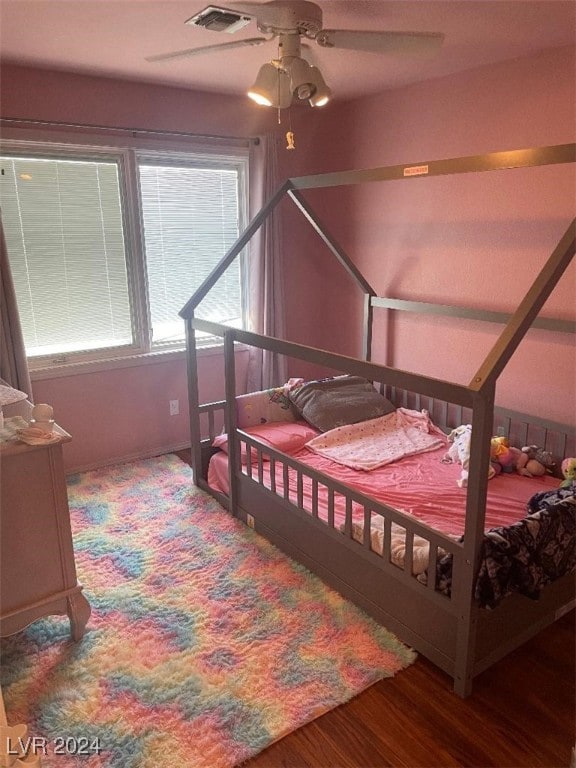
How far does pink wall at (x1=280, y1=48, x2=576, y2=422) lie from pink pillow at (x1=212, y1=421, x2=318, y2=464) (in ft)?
3.10

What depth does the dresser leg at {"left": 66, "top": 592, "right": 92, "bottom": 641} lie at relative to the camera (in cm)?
201

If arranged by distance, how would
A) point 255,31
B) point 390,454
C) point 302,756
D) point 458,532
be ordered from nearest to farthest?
1. point 302,756
2. point 458,532
3. point 255,31
4. point 390,454

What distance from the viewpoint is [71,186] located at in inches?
128

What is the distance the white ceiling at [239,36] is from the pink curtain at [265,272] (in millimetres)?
629

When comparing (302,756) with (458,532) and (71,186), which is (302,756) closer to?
(458,532)

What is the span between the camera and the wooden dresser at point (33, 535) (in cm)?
181

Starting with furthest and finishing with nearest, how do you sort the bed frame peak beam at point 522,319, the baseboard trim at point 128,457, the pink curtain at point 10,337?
the baseboard trim at point 128,457
the pink curtain at point 10,337
the bed frame peak beam at point 522,319

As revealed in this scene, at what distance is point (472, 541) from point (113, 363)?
257 centimetres

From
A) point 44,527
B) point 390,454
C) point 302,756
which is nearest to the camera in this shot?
Result: point 302,756

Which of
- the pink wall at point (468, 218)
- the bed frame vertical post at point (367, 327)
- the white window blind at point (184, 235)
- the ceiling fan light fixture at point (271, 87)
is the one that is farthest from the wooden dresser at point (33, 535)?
the pink wall at point (468, 218)

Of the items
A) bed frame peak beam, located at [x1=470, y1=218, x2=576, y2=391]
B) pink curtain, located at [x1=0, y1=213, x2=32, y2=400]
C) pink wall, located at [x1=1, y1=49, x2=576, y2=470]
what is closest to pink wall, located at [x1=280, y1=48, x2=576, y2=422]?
pink wall, located at [x1=1, y1=49, x2=576, y2=470]

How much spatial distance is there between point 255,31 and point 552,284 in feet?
5.57

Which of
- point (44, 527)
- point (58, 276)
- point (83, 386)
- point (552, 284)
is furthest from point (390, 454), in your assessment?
point (58, 276)

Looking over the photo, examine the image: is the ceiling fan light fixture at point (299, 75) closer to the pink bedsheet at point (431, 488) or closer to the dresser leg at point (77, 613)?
the pink bedsheet at point (431, 488)
